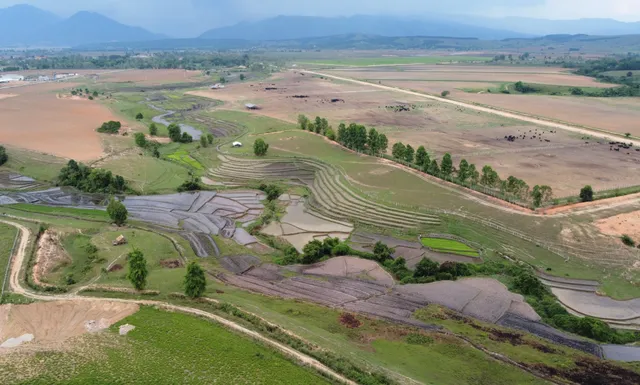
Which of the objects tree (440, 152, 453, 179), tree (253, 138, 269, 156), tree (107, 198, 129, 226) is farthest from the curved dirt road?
tree (440, 152, 453, 179)

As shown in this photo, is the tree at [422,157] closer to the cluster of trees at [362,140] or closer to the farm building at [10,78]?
the cluster of trees at [362,140]

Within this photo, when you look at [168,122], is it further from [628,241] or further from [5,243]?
[628,241]

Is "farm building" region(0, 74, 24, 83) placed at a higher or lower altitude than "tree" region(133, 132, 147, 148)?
higher

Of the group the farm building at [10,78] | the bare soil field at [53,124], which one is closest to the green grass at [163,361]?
the bare soil field at [53,124]

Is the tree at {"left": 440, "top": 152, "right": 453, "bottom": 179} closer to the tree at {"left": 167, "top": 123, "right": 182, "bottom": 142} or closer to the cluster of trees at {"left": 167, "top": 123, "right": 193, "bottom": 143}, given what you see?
the cluster of trees at {"left": 167, "top": 123, "right": 193, "bottom": 143}

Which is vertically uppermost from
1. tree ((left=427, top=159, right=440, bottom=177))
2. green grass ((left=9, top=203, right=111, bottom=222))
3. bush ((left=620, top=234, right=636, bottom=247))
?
tree ((left=427, top=159, right=440, bottom=177))
